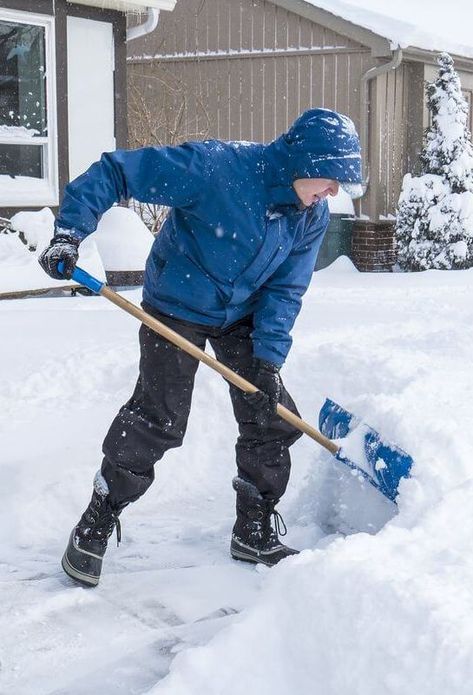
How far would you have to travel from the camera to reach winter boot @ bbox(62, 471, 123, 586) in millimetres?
3264

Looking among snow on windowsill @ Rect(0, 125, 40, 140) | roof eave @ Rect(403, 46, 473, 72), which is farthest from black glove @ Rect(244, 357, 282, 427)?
roof eave @ Rect(403, 46, 473, 72)

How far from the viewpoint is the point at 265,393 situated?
3398mm

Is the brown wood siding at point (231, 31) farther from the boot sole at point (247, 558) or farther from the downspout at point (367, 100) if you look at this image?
the boot sole at point (247, 558)

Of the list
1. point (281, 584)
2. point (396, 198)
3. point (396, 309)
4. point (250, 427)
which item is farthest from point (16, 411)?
point (396, 198)

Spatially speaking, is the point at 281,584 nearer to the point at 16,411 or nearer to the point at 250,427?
the point at 250,427

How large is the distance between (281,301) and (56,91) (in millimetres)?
6871

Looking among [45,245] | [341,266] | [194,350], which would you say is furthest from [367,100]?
[194,350]

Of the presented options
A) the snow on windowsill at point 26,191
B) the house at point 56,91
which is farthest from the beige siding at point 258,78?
the snow on windowsill at point 26,191

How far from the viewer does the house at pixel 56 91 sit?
9234mm

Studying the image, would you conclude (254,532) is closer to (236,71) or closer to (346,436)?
(346,436)

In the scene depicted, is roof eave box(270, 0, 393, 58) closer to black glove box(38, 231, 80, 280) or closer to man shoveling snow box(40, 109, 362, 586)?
man shoveling snow box(40, 109, 362, 586)

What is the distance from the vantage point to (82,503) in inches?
161

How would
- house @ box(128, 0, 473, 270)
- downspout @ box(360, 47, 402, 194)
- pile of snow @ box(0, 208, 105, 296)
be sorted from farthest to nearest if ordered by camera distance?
house @ box(128, 0, 473, 270)
downspout @ box(360, 47, 402, 194)
pile of snow @ box(0, 208, 105, 296)

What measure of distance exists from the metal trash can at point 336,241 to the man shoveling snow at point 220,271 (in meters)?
10.7
